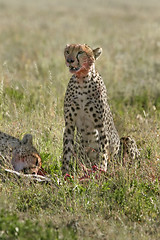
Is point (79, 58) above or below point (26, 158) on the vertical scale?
above

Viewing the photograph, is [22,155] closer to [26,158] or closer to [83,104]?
[26,158]

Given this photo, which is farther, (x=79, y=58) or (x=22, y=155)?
(x=22, y=155)

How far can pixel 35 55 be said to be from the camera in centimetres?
1077

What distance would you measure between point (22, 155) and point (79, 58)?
0.96 metres

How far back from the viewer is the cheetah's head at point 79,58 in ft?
12.4

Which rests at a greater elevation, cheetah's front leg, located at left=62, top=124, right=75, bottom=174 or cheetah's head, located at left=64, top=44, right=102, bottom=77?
cheetah's head, located at left=64, top=44, right=102, bottom=77

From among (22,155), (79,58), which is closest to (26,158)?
(22,155)

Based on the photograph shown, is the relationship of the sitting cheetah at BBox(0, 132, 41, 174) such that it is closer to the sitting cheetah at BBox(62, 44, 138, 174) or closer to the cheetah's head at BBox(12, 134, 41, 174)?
the cheetah's head at BBox(12, 134, 41, 174)

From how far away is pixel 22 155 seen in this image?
158 inches

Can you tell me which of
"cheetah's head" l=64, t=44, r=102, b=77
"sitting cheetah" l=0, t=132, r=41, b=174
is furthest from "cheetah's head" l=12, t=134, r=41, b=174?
"cheetah's head" l=64, t=44, r=102, b=77

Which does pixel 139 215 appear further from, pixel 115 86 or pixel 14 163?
pixel 115 86

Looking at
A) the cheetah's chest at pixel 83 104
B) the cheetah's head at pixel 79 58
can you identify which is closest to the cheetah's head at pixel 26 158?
the cheetah's chest at pixel 83 104

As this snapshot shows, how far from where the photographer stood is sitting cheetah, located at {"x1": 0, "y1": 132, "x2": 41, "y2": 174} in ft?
13.1

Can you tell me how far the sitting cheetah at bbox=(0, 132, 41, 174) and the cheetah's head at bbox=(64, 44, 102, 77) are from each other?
2.42 ft
